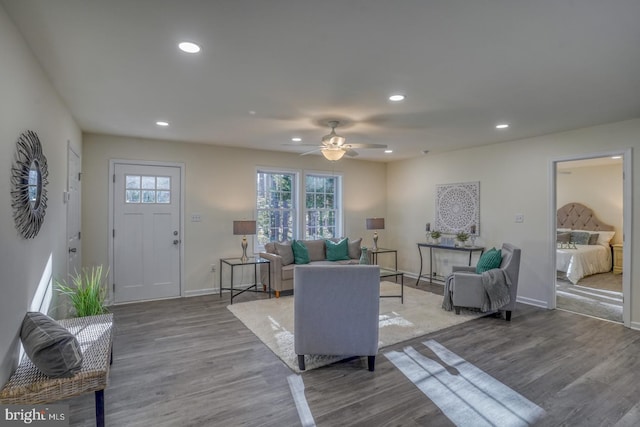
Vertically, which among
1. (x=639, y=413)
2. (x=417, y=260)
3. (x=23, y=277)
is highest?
(x=23, y=277)

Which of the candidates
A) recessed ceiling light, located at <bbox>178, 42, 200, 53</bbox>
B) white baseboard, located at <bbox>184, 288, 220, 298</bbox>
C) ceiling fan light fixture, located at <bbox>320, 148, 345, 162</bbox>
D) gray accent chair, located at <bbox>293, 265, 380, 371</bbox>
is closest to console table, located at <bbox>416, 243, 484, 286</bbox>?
ceiling fan light fixture, located at <bbox>320, 148, 345, 162</bbox>

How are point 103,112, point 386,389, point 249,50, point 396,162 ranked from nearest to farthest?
point 249,50, point 386,389, point 103,112, point 396,162

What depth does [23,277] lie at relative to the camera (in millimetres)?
2254

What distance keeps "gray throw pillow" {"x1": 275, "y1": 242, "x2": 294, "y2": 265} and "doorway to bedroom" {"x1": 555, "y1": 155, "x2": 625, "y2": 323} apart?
13.9ft

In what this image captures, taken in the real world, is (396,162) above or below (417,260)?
above

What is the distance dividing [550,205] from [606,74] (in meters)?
2.55

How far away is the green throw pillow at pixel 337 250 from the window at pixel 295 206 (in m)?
0.66

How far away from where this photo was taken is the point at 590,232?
25.5ft

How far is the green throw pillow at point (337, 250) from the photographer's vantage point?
6.12 meters

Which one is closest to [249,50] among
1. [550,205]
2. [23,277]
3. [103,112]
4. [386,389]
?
[23,277]

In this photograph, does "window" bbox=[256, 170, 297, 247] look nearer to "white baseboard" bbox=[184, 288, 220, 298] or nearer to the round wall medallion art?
"white baseboard" bbox=[184, 288, 220, 298]

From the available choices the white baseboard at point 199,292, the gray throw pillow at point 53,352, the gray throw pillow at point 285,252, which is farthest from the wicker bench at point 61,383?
the gray throw pillow at point 285,252

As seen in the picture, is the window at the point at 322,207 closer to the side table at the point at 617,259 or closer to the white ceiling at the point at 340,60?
the white ceiling at the point at 340,60

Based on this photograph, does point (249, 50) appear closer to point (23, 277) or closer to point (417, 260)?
point (23, 277)
